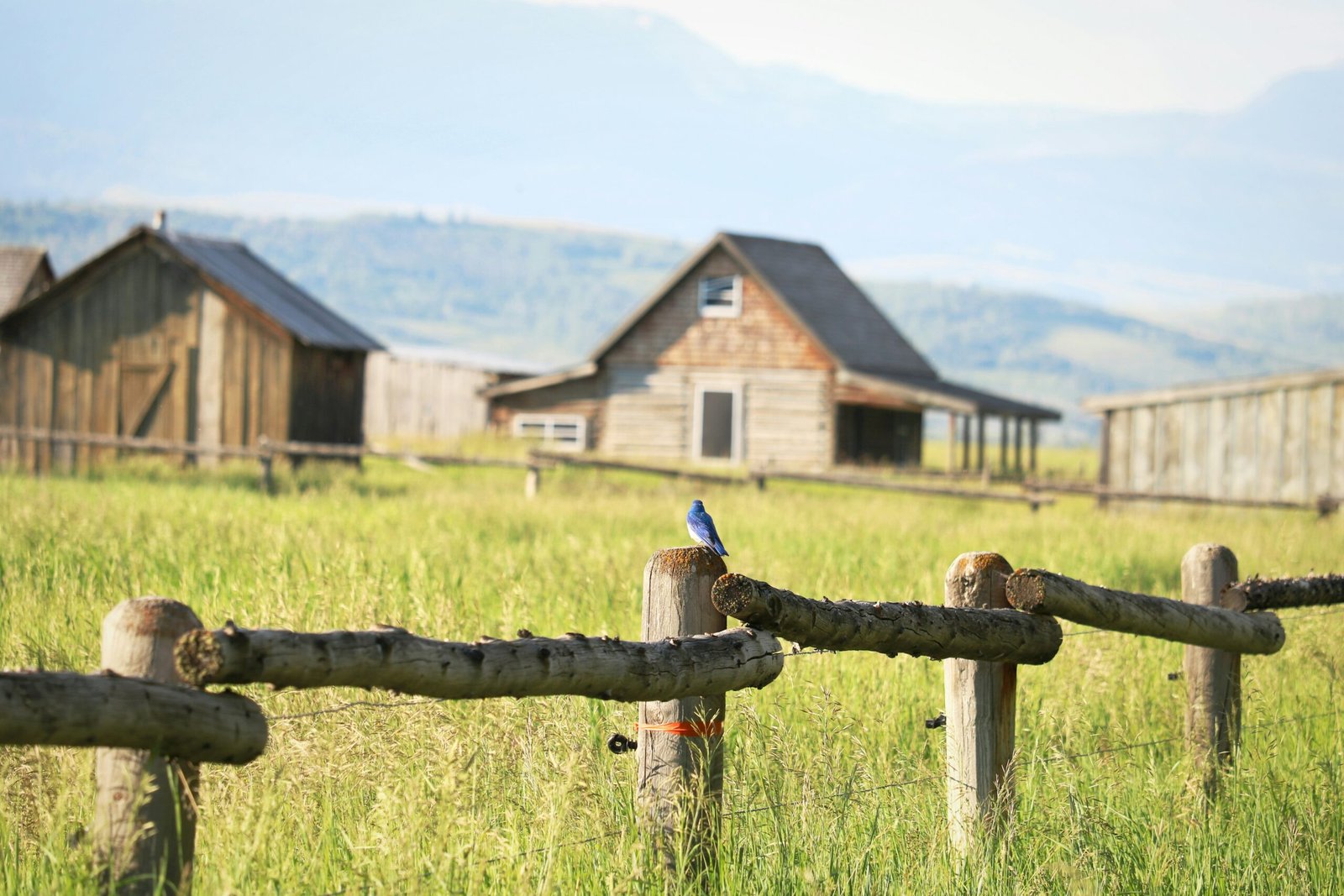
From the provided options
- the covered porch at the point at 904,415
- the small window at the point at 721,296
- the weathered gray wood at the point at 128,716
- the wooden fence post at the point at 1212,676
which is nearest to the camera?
the weathered gray wood at the point at 128,716

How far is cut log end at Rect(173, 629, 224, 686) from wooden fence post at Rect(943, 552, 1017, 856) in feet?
8.90

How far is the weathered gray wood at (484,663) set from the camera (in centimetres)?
300

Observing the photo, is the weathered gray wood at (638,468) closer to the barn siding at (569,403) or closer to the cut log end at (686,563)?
the barn siding at (569,403)

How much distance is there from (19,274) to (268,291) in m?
11.8

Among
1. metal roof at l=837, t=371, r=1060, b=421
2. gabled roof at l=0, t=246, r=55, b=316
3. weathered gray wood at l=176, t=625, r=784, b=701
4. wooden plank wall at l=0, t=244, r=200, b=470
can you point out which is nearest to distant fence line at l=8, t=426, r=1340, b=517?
wooden plank wall at l=0, t=244, r=200, b=470

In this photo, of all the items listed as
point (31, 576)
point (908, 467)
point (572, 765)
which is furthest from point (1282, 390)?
point (572, 765)

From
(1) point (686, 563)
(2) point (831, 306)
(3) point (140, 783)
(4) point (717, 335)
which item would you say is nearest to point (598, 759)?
(1) point (686, 563)

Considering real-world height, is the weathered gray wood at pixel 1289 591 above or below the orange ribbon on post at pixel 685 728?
above

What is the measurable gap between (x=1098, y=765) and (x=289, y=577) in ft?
15.5

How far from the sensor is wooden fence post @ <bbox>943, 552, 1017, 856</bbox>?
4730 millimetres

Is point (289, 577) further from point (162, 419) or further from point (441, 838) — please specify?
point (162, 419)

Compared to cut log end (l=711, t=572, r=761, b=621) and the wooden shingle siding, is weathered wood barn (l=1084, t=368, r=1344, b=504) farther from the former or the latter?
cut log end (l=711, t=572, r=761, b=621)

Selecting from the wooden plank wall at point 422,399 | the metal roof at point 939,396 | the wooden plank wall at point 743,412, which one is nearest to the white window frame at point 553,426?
the wooden plank wall at point 743,412

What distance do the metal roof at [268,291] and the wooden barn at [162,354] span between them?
6cm
